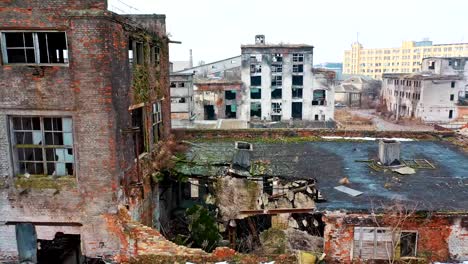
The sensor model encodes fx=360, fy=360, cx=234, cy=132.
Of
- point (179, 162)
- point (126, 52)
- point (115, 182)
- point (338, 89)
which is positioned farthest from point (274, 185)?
point (338, 89)

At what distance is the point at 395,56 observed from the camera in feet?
395

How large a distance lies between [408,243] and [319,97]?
38.6 m

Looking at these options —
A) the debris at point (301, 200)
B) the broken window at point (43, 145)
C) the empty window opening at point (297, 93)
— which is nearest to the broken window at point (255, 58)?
the empty window opening at point (297, 93)

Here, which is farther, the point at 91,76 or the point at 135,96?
the point at 135,96

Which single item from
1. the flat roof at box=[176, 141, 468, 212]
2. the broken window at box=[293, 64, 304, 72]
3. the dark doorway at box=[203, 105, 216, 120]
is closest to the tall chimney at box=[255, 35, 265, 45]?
the broken window at box=[293, 64, 304, 72]

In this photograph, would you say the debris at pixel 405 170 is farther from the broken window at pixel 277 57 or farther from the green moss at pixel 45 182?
the broken window at pixel 277 57

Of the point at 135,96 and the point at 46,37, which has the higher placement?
the point at 46,37

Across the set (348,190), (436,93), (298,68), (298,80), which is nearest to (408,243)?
(348,190)

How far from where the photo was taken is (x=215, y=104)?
48031mm

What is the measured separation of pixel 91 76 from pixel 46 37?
5.80ft

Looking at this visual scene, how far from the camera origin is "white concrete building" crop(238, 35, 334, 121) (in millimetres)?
46969

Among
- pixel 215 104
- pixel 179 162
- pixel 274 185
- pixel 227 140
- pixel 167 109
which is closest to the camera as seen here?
pixel 274 185

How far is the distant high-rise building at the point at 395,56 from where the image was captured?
116 m

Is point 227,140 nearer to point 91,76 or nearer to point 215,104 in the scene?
point 91,76
